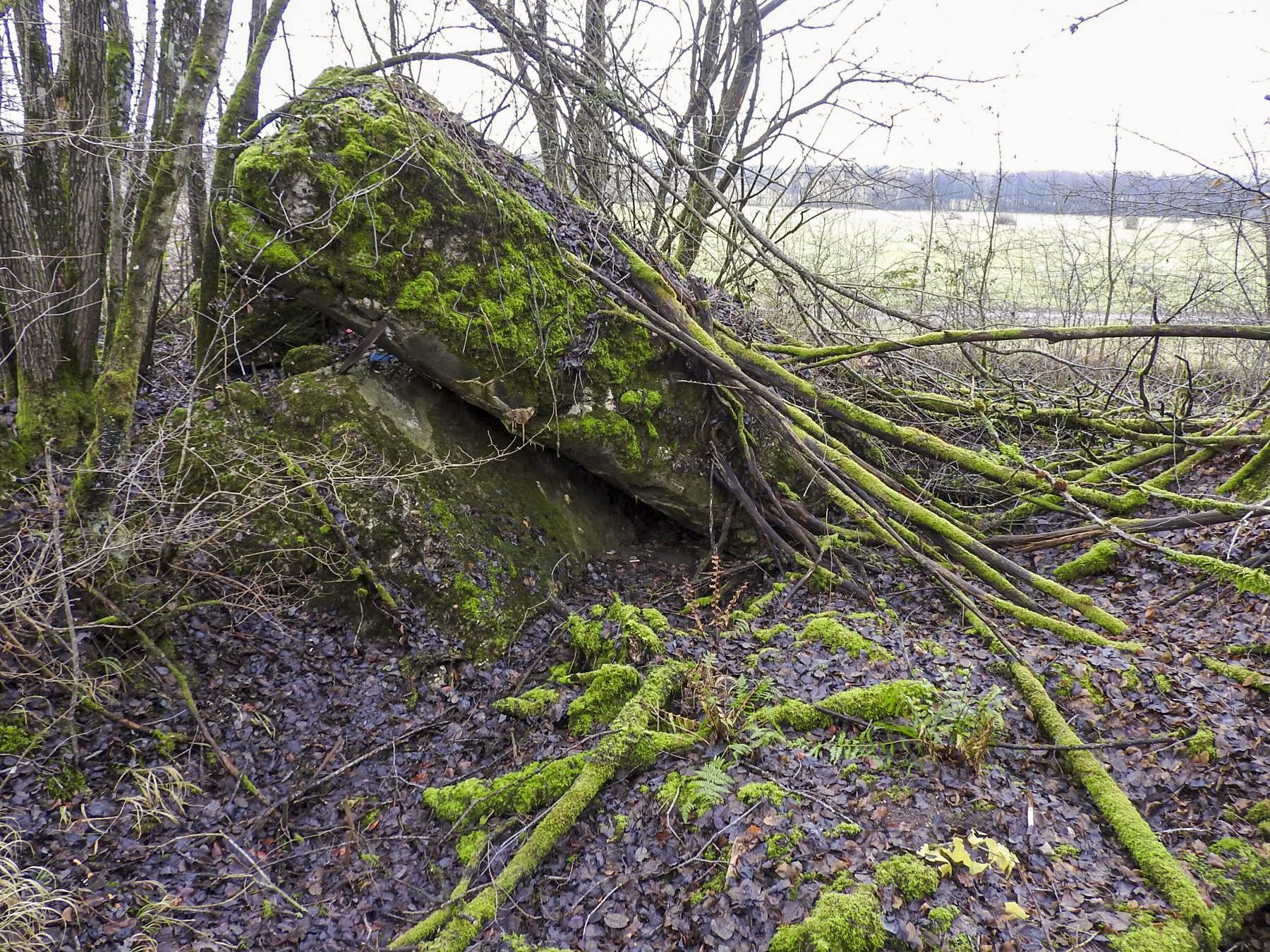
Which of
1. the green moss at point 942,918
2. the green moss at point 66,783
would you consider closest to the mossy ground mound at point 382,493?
the green moss at point 66,783

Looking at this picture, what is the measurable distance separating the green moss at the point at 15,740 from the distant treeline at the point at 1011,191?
8455 millimetres

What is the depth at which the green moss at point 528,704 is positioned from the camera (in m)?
4.19

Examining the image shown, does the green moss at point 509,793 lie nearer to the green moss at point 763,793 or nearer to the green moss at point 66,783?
the green moss at point 763,793

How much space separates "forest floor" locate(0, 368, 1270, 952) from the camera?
2.77 meters

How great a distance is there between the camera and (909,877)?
8.55 feet

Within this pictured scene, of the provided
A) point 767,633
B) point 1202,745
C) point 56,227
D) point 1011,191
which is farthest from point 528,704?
point 1011,191

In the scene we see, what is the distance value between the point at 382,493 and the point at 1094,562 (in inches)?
212

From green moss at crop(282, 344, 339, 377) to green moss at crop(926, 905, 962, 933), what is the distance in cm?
528

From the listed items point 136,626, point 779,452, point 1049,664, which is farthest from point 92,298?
point 1049,664

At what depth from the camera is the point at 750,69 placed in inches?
347

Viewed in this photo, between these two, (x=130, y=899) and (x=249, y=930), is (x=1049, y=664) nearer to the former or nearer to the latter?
(x=249, y=930)

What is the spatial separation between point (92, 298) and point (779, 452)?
6.04m

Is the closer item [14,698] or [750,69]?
[14,698]

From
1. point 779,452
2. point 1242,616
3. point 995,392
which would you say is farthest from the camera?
Answer: point 995,392
